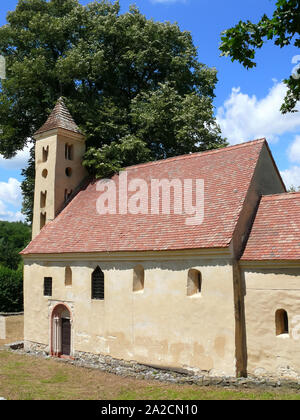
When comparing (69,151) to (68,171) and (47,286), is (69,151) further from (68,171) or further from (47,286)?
(47,286)

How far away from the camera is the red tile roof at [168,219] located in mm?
15188

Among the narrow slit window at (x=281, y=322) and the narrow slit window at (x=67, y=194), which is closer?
the narrow slit window at (x=281, y=322)

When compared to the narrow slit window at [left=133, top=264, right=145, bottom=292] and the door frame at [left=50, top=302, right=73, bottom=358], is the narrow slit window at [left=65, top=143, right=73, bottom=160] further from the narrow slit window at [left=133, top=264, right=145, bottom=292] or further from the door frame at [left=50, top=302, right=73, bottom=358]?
the narrow slit window at [left=133, top=264, right=145, bottom=292]

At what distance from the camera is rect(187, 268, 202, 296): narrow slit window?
1487 centimetres

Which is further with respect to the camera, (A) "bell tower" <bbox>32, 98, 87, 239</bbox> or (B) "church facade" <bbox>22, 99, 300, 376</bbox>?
(A) "bell tower" <bbox>32, 98, 87, 239</bbox>

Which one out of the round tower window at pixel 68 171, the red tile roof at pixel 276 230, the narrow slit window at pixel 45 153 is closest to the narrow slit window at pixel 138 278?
the red tile roof at pixel 276 230

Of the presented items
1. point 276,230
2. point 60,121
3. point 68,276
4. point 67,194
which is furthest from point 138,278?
point 60,121

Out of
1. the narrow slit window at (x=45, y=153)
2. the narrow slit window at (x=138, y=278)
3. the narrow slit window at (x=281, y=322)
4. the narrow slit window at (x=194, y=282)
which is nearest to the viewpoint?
the narrow slit window at (x=281, y=322)

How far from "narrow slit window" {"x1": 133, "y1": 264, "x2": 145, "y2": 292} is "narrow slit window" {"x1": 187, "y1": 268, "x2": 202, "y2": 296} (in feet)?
8.27

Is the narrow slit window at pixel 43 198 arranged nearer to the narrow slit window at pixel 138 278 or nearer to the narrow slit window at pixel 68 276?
the narrow slit window at pixel 68 276

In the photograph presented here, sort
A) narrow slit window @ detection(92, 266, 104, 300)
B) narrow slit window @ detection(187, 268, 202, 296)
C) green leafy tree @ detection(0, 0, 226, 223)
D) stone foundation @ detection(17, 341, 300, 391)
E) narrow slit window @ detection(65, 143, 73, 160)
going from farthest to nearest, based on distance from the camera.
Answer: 1. green leafy tree @ detection(0, 0, 226, 223)
2. narrow slit window @ detection(65, 143, 73, 160)
3. narrow slit window @ detection(92, 266, 104, 300)
4. narrow slit window @ detection(187, 268, 202, 296)
5. stone foundation @ detection(17, 341, 300, 391)

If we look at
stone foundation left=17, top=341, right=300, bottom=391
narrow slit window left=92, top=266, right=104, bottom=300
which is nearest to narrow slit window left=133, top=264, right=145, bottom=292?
narrow slit window left=92, top=266, right=104, bottom=300

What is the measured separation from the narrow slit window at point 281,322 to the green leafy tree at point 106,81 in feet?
45.1
